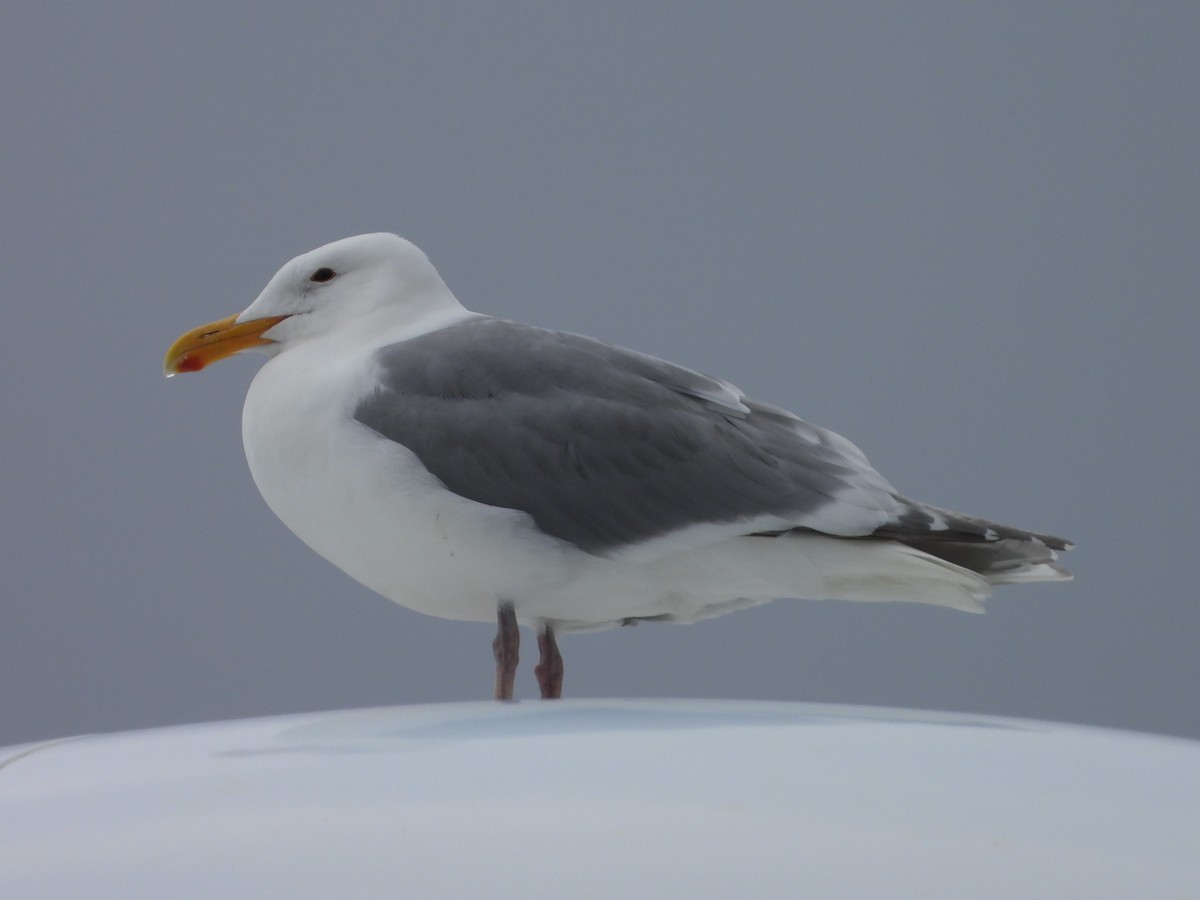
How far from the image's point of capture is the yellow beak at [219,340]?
1.74 m

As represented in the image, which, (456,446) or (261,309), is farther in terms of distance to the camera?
(261,309)

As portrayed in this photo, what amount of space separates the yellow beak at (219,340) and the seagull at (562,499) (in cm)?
11

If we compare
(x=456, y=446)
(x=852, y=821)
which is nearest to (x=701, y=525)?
(x=456, y=446)

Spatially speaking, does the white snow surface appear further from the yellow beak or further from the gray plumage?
the yellow beak

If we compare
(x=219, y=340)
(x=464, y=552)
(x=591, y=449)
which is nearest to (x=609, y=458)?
(x=591, y=449)

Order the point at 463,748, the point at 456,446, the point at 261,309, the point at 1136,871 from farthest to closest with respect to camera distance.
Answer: the point at 261,309 → the point at 456,446 → the point at 463,748 → the point at 1136,871

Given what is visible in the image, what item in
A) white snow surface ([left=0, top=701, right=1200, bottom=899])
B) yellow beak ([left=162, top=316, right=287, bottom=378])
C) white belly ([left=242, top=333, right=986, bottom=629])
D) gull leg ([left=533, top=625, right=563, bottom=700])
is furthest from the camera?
yellow beak ([left=162, top=316, right=287, bottom=378])

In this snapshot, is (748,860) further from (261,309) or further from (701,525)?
(261,309)

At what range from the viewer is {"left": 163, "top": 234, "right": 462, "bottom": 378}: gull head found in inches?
68.2

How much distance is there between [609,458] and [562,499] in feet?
0.25

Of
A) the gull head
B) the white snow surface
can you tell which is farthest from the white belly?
the white snow surface

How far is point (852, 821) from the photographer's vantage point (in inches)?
28.0

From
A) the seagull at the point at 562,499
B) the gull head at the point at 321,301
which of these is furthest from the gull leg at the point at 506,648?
the gull head at the point at 321,301

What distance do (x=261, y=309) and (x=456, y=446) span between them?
1.28 feet
